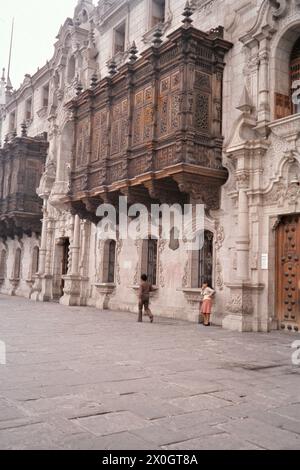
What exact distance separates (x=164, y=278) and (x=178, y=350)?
7198mm

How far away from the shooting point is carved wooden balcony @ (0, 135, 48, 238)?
82.1ft

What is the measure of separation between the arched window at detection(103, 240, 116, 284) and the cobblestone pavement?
917 centimetres

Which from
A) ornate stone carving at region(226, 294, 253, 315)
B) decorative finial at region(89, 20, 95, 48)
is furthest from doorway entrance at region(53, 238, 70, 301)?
ornate stone carving at region(226, 294, 253, 315)

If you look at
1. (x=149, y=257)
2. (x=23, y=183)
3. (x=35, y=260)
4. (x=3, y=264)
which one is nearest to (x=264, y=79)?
(x=149, y=257)

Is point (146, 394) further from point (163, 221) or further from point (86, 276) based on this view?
point (86, 276)

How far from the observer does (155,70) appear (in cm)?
1399

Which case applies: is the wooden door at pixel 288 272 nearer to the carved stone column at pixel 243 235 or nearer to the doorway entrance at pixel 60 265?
the carved stone column at pixel 243 235

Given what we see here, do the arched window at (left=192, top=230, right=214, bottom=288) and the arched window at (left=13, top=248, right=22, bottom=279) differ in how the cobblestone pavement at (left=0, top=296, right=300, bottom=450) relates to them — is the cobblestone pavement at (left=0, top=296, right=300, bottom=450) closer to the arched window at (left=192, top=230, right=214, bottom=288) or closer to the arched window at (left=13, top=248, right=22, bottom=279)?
the arched window at (left=192, top=230, right=214, bottom=288)

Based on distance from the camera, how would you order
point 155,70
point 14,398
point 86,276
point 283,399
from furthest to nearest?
point 86,276 < point 155,70 < point 283,399 < point 14,398

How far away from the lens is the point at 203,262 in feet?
47.1

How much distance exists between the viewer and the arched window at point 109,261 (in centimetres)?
1903

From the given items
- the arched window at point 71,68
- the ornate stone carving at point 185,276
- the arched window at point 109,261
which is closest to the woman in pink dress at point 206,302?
the ornate stone carving at point 185,276

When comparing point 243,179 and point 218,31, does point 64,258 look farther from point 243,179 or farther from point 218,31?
point 218,31

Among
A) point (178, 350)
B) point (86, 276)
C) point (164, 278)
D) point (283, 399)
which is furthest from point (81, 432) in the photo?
point (86, 276)
